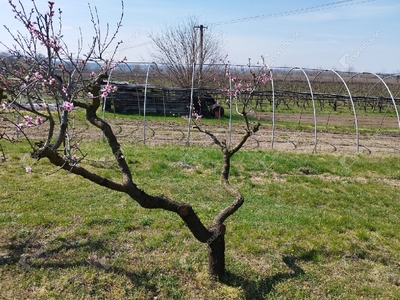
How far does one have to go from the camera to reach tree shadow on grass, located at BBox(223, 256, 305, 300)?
376cm

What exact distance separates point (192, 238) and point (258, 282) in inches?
46.9

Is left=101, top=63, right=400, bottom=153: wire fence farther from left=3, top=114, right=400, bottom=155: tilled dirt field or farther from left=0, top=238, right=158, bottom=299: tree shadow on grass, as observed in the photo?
left=0, top=238, right=158, bottom=299: tree shadow on grass

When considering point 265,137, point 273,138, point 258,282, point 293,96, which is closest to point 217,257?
point 258,282

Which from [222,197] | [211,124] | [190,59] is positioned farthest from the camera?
[190,59]

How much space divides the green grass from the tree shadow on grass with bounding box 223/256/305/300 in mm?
12

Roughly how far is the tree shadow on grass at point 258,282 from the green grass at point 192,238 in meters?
0.01

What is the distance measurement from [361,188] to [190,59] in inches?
614

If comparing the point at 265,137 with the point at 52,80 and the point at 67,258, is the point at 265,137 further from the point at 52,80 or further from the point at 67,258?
the point at 52,80

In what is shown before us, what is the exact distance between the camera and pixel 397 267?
4.34 m

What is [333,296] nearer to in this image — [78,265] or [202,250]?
[202,250]

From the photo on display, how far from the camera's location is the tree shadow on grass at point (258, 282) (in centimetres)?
376

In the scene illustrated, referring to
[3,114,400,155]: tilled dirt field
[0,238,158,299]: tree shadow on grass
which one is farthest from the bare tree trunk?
[3,114,400,155]: tilled dirt field

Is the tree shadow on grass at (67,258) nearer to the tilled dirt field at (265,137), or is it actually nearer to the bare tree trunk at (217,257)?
the bare tree trunk at (217,257)

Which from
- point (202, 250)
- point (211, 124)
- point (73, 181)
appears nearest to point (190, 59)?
point (211, 124)
